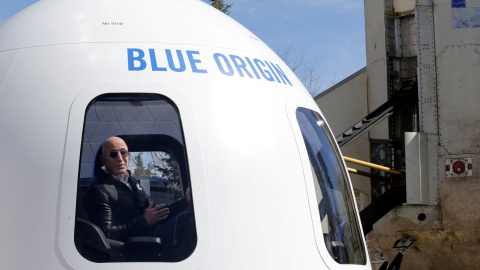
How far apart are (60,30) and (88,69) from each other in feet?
1.61

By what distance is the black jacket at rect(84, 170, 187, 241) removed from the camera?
396 centimetres

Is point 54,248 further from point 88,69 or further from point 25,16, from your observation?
point 25,16

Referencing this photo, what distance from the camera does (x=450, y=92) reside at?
12328 mm

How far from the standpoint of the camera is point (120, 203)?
4.07 metres

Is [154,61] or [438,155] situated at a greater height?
[154,61]

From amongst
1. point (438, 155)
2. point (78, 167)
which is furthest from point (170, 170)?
point (438, 155)

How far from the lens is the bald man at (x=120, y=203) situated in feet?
13.0

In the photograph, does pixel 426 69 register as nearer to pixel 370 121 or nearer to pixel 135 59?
pixel 370 121

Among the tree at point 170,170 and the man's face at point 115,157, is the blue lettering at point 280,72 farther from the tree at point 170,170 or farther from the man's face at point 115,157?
the man's face at point 115,157

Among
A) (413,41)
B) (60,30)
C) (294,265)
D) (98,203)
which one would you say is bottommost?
(294,265)

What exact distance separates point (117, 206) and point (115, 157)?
264 millimetres

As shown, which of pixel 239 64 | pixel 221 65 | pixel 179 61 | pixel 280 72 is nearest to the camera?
pixel 179 61

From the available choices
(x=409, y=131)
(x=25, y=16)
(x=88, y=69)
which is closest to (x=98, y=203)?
(x=88, y=69)

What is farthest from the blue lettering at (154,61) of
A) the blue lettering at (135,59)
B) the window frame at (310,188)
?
the window frame at (310,188)
